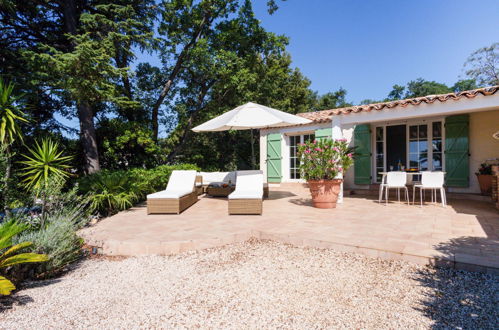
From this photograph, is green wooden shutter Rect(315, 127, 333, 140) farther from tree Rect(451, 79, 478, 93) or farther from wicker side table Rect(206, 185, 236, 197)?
tree Rect(451, 79, 478, 93)

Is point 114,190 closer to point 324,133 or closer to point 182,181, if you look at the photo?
point 182,181

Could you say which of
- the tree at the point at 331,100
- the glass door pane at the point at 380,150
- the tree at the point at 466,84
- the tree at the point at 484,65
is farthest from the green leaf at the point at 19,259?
the tree at the point at 466,84

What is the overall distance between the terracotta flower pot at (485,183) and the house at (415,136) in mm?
293

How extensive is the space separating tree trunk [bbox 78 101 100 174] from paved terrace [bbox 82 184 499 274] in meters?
3.08

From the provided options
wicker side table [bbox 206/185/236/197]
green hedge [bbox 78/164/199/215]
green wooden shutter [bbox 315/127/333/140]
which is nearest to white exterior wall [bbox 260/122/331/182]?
green wooden shutter [bbox 315/127/333/140]

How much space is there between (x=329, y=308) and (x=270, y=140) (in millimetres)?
8917

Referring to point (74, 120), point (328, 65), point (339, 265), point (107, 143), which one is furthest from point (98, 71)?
point (328, 65)

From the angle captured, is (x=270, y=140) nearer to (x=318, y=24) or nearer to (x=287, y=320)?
(x=318, y=24)

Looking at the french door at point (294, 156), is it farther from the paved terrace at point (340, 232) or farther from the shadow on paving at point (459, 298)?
Answer: the shadow on paving at point (459, 298)

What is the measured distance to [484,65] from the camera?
2312cm

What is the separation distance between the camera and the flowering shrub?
5.86m

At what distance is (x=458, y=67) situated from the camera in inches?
965

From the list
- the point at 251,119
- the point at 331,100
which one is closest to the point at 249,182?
the point at 251,119

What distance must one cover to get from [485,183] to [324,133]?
4512mm
